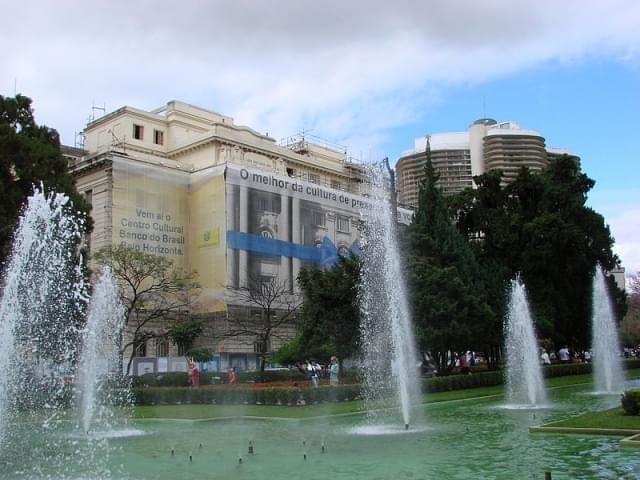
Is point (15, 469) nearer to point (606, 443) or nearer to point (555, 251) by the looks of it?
point (606, 443)

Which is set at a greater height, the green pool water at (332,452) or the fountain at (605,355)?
the fountain at (605,355)

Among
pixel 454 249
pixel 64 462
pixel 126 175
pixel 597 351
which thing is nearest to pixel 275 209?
pixel 126 175

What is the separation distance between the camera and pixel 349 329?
1235 inches

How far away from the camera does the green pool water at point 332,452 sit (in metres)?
11.3

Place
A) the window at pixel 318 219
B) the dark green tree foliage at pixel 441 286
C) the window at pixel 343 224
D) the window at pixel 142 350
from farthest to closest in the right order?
the window at pixel 343 224
the window at pixel 318 219
the window at pixel 142 350
the dark green tree foliage at pixel 441 286

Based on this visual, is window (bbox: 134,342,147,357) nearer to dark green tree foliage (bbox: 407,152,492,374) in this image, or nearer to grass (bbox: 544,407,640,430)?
dark green tree foliage (bbox: 407,152,492,374)

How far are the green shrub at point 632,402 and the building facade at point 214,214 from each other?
3031cm

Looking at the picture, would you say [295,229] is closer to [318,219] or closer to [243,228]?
[318,219]

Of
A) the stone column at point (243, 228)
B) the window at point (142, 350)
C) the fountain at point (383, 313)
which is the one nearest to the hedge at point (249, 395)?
the fountain at point (383, 313)

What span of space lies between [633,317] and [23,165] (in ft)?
216

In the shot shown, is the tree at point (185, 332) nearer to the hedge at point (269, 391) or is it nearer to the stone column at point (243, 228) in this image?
the hedge at point (269, 391)

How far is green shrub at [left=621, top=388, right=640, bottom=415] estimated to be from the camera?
1587cm

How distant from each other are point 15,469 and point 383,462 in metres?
6.51

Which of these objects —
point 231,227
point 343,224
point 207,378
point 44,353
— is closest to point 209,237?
point 231,227
